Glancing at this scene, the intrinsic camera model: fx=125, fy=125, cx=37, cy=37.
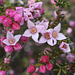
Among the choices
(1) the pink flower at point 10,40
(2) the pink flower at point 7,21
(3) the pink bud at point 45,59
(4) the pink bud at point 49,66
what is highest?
(2) the pink flower at point 7,21

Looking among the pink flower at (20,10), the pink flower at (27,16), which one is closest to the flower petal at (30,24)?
the pink flower at (27,16)

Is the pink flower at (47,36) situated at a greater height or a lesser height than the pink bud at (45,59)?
greater

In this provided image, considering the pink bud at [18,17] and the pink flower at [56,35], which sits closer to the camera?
the pink bud at [18,17]

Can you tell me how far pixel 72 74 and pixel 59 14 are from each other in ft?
3.23

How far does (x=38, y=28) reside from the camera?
1.56 m

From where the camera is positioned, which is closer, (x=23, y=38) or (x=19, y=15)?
(x=19, y=15)

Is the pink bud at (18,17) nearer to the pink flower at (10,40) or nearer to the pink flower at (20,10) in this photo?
the pink flower at (20,10)

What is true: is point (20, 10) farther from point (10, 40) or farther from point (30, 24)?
point (10, 40)

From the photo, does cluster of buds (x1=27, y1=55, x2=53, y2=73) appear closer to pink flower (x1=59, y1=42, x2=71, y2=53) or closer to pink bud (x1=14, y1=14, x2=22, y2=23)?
pink flower (x1=59, y1=42, x2=71, y2=53)

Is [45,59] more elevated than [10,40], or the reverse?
[10,40]

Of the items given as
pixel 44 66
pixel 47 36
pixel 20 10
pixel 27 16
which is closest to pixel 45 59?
pixel 44 66

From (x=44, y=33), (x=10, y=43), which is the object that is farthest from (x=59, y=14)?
(x=10, y=43)

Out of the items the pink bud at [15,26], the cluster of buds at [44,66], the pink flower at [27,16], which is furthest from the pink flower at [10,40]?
the cluster of buds at [44,66]

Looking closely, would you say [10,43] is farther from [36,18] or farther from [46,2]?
[46,2]
